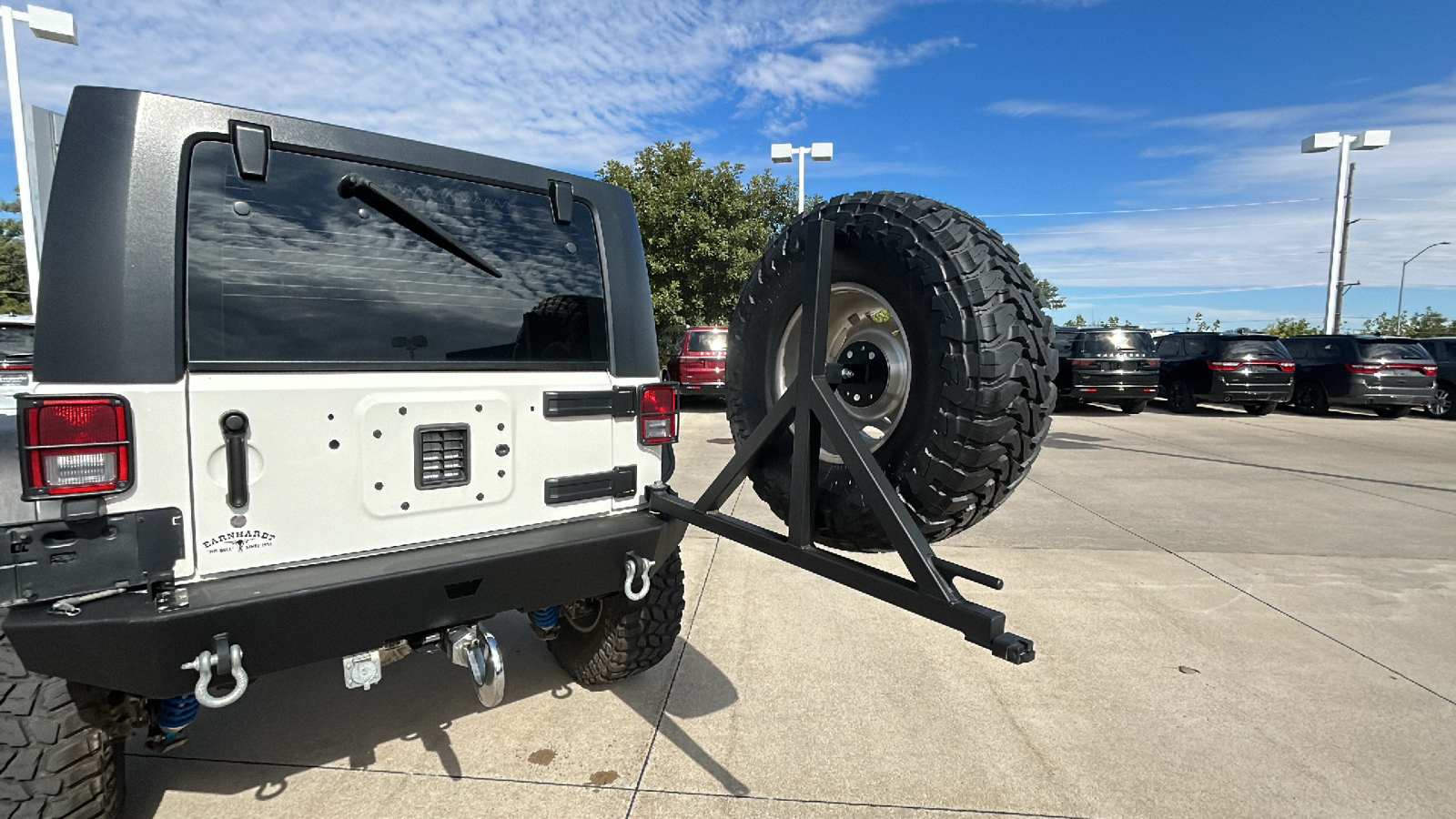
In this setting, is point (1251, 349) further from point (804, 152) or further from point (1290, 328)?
point (1290, 328)

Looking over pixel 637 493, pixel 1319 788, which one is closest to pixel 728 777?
pixel 637 493

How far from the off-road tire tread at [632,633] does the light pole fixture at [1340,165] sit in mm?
31272

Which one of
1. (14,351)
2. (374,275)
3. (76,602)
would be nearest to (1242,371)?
(374,275)

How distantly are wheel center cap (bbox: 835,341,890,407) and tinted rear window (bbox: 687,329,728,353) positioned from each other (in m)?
12.0

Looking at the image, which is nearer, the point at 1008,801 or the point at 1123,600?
the point at 1008,801

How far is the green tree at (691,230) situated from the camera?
19.0m

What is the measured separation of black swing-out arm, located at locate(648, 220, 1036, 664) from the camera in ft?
5.27

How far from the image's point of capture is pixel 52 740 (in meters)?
1.98

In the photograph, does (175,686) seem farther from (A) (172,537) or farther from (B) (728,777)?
(B) (728,777)

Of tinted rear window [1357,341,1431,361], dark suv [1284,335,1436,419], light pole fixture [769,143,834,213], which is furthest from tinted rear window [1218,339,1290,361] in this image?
light pole fixture [769,143,834,213]

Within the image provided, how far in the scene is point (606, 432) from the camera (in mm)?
2711

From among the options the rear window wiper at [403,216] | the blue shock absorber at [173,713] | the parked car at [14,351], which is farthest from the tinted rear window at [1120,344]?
the parked car at [14,351]

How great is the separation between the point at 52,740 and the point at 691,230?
18006mm

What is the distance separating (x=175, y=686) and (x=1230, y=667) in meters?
4.14
